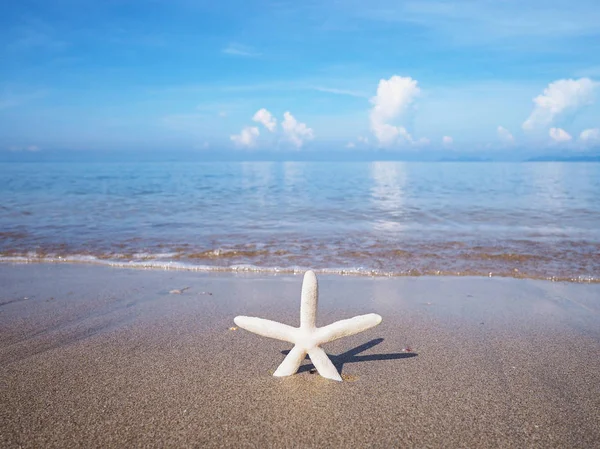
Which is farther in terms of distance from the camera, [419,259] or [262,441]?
[419,259]

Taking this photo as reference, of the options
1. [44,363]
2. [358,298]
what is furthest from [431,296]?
[44,363]

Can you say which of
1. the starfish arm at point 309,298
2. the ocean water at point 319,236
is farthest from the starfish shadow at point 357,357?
the ocean water at point 319,236

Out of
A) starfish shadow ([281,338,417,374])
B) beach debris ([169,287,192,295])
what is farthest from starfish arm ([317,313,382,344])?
beach debris ([169,287,192,295])

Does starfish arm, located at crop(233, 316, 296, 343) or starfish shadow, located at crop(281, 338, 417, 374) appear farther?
starfish shadow, located at crop(281, 338, 417, 374)

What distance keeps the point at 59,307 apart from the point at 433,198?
65.8ft

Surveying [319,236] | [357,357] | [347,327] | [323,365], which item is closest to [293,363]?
[323,365]

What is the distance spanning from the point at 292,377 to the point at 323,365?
0.95 ft

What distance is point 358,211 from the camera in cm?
1800

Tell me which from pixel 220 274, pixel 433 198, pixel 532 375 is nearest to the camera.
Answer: pixel 532 375

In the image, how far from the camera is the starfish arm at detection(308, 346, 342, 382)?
3.63 metres

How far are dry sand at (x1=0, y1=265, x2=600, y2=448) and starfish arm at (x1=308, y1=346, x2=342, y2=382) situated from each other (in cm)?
7

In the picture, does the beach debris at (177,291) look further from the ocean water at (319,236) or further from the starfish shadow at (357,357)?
the starfish shadow at (357,357)

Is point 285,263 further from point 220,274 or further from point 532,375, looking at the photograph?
point 532,375

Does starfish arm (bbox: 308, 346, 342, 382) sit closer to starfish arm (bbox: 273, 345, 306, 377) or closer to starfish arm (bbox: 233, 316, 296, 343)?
starfish arm (bbox: 273, 345, 306, 377)
